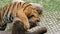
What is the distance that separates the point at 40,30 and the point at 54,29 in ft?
2.33

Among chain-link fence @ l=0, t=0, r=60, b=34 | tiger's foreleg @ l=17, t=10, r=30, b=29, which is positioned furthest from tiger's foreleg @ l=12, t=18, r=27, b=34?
chain-link fence @ l=0, t=0, r=60, b=34

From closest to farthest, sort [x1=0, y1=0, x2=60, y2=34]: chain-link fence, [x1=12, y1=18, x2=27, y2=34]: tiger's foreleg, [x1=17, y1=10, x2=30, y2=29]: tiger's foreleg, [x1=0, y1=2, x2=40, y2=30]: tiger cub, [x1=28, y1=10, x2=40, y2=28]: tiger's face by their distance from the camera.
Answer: [x1=12, y1=18, x2=27, y2=34]: tiger's foreleg
[x1=17, y1=10, x2=30, y2=29]: tiger's foreleg
[x1=0, y1=2, x2=40, y2=30]: tiger cub
[x1=28, y1=10, x2=40, y2=28]: tiger's face
[x1=0, y1=0, x2=60, y2=34]: chain-link fence

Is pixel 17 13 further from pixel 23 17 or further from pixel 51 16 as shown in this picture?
pixel 51 16

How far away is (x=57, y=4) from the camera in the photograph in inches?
241

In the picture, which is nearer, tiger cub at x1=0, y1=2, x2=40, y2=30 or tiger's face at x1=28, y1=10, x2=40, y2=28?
tiger cub at x1=0, y1=2, x2=40, y2=30

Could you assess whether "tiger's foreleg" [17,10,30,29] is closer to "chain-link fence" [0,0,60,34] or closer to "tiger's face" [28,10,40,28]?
"tiger's face" [28,10,40,28]

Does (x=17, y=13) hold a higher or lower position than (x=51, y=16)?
higher

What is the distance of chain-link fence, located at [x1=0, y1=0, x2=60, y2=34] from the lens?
4686 millimetres

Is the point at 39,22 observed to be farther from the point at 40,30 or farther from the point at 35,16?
the point at 40,30

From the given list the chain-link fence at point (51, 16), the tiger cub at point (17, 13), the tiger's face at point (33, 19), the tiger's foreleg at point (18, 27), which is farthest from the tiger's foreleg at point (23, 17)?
the tiger's foreleg at point (18, 27)

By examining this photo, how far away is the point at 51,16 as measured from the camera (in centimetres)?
540

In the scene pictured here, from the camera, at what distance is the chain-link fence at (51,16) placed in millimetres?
4686

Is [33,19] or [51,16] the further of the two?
[51,16]

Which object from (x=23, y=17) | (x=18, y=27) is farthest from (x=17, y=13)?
(x=18, y=27)
